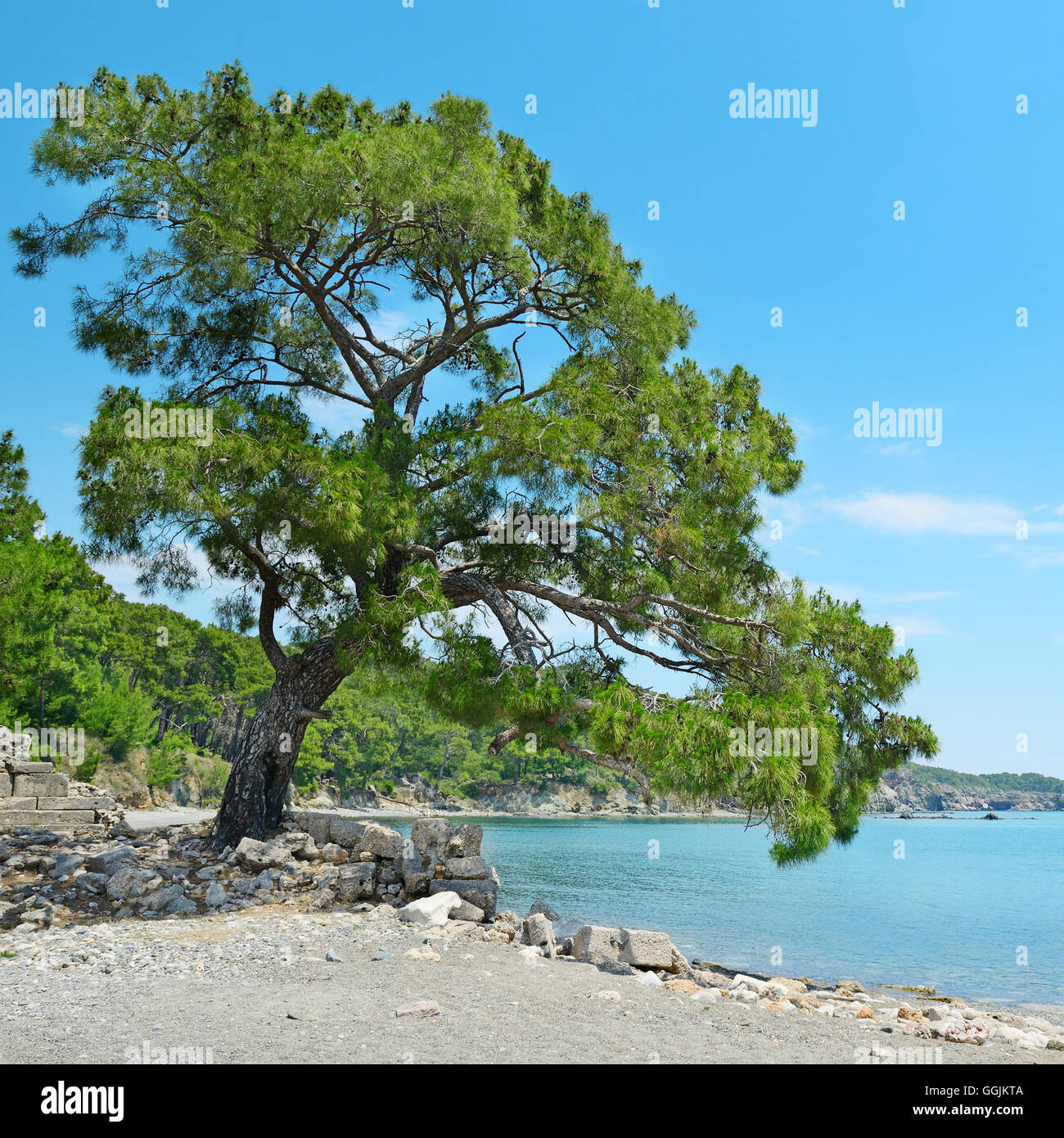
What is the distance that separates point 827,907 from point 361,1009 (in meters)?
18.3

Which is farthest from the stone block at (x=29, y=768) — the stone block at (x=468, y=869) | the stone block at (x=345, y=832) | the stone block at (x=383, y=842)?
the stone block at (x=468, y=869)

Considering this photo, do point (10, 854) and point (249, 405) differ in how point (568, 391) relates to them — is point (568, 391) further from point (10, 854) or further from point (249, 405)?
point (10, 854)

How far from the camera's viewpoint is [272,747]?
1155 cm

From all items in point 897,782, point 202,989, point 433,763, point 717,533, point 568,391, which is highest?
point 568,391

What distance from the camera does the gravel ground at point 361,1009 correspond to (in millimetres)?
4738

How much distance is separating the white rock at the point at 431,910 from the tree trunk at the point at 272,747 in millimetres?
3265

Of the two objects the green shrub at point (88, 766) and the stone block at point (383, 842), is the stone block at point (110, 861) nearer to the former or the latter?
the stone block at point (383, 842)

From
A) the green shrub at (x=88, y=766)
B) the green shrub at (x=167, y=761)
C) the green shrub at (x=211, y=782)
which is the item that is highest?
the green shrub at (x=88, y=766)

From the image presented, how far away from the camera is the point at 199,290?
11812 mm

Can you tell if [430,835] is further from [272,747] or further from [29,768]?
[29,768]

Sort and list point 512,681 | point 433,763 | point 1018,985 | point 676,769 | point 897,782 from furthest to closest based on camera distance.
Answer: point 897,782 → point 433,763 → point 1018,985 → point 512,681 → point 676,769

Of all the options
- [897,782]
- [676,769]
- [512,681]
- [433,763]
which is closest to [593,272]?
[512,681]

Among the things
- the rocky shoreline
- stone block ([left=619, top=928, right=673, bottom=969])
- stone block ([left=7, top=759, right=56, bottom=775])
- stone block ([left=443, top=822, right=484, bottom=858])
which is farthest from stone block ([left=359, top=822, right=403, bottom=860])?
stone block ([left=7, top=759, right=56, bottom=775])

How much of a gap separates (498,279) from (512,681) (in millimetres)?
5793
